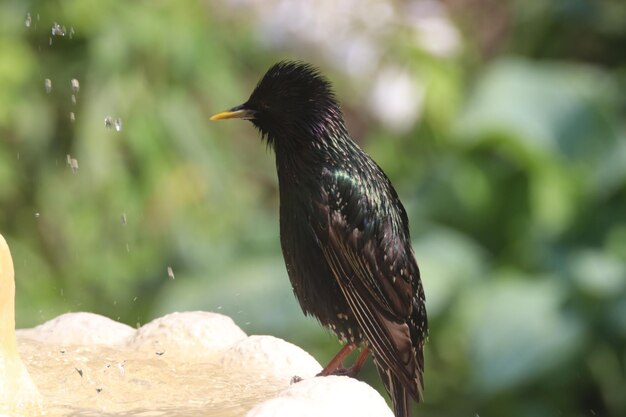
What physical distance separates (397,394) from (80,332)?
2.27 feet

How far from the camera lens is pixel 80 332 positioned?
2.67m

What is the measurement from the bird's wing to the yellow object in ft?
2.08

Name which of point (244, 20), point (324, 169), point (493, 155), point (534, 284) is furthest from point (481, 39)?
point (324, 169)

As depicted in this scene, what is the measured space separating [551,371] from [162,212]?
2101 mm

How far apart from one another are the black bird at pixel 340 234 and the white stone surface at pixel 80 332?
42 centimetres

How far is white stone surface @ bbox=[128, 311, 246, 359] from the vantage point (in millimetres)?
2576

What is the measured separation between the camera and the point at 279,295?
4.99 m

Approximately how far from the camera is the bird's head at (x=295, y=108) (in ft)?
8.34

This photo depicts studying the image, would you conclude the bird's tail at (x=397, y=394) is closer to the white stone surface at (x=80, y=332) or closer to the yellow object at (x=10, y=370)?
the white stone surface at (x=80, y=332)

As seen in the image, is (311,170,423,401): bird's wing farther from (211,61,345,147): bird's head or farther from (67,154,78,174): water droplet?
(67,154,78,174): water droplet

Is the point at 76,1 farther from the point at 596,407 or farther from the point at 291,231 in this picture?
the point at 291,231

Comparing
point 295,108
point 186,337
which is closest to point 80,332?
point 186,337

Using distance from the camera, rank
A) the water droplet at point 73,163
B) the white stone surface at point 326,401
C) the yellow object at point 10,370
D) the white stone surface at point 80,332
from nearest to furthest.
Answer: the white stone surface at point 326,401
the yellow object at point 10,370
the white stone surface at point 80,332
the water droplet at point 73,163

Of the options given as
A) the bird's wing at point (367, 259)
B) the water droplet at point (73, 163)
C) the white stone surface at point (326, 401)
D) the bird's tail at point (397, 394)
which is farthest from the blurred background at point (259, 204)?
the white stone surface at point (326, 401)
